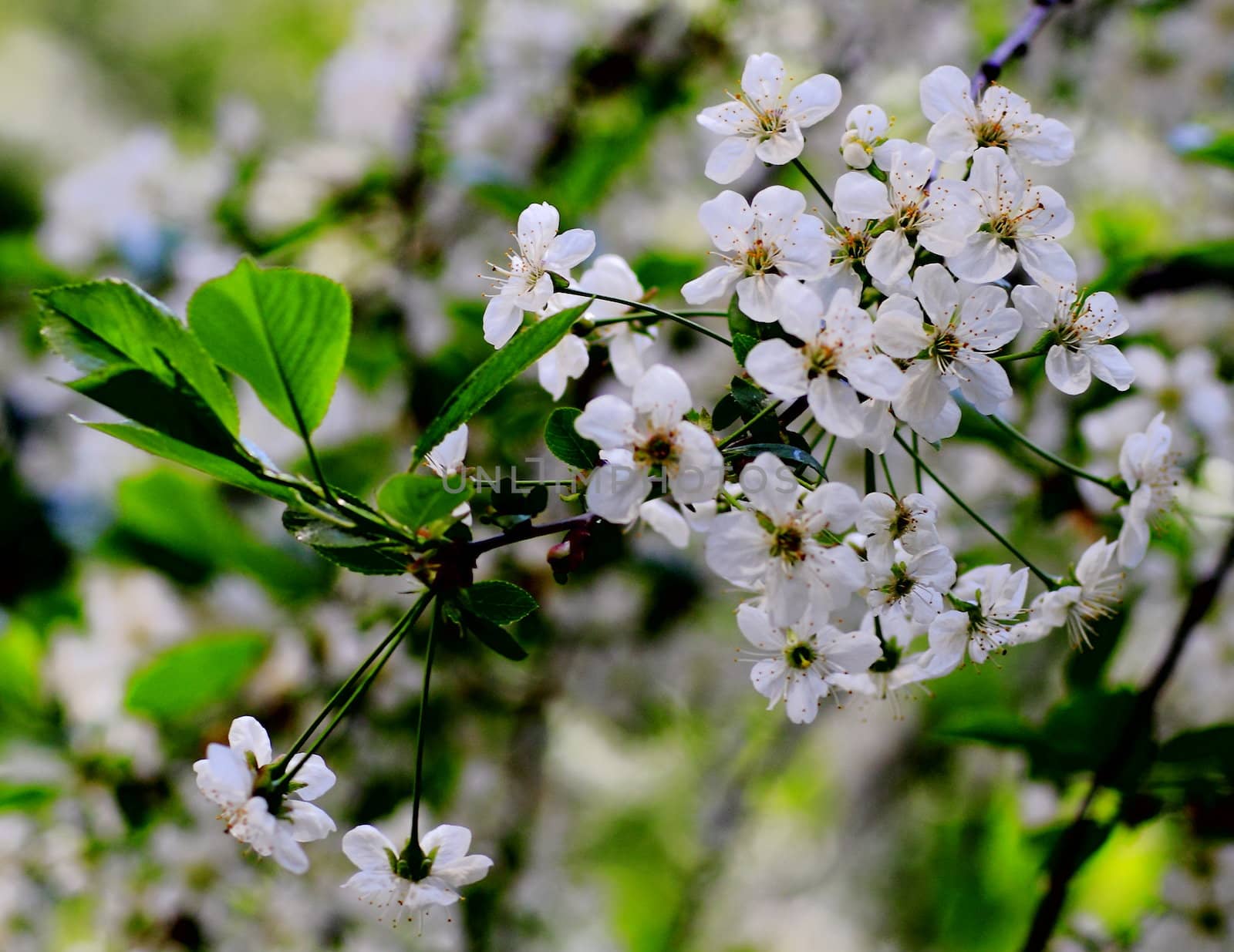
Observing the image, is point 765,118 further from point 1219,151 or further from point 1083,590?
point 1219,151

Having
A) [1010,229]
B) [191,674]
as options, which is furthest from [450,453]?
[191,674]

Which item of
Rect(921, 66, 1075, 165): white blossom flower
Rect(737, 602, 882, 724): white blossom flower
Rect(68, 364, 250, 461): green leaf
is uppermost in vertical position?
Rect(921, 66, 1075, 165): white blossom flower

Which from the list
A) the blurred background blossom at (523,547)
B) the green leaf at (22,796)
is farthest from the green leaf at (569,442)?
the green leaf at (22,796)

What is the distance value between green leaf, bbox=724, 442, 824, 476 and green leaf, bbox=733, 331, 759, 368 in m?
0.04

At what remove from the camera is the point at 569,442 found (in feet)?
1.59

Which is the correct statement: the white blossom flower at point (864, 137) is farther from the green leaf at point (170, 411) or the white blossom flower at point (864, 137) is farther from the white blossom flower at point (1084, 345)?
the green leaf at point (170, 411)

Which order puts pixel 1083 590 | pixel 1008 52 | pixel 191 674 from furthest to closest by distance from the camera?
pixel 191 674, pixel 1008 52, pixel 1083 590

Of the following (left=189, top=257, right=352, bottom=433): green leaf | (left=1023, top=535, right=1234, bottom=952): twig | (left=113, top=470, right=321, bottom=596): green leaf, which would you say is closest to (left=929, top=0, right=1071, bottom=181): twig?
(left=189, top=257, right=352, bottom=433): green leaf

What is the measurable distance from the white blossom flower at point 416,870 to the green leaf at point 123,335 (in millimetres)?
241

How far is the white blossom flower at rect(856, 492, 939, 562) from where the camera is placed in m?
0.49

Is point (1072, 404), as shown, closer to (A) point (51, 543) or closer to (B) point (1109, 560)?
(B) point (1109, 560)

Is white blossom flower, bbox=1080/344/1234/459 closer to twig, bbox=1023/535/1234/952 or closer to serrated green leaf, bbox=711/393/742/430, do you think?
twig, bbox=1023/535/1234/952

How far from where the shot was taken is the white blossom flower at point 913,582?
0.50 m

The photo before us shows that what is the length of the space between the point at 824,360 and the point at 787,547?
0.30 feet
